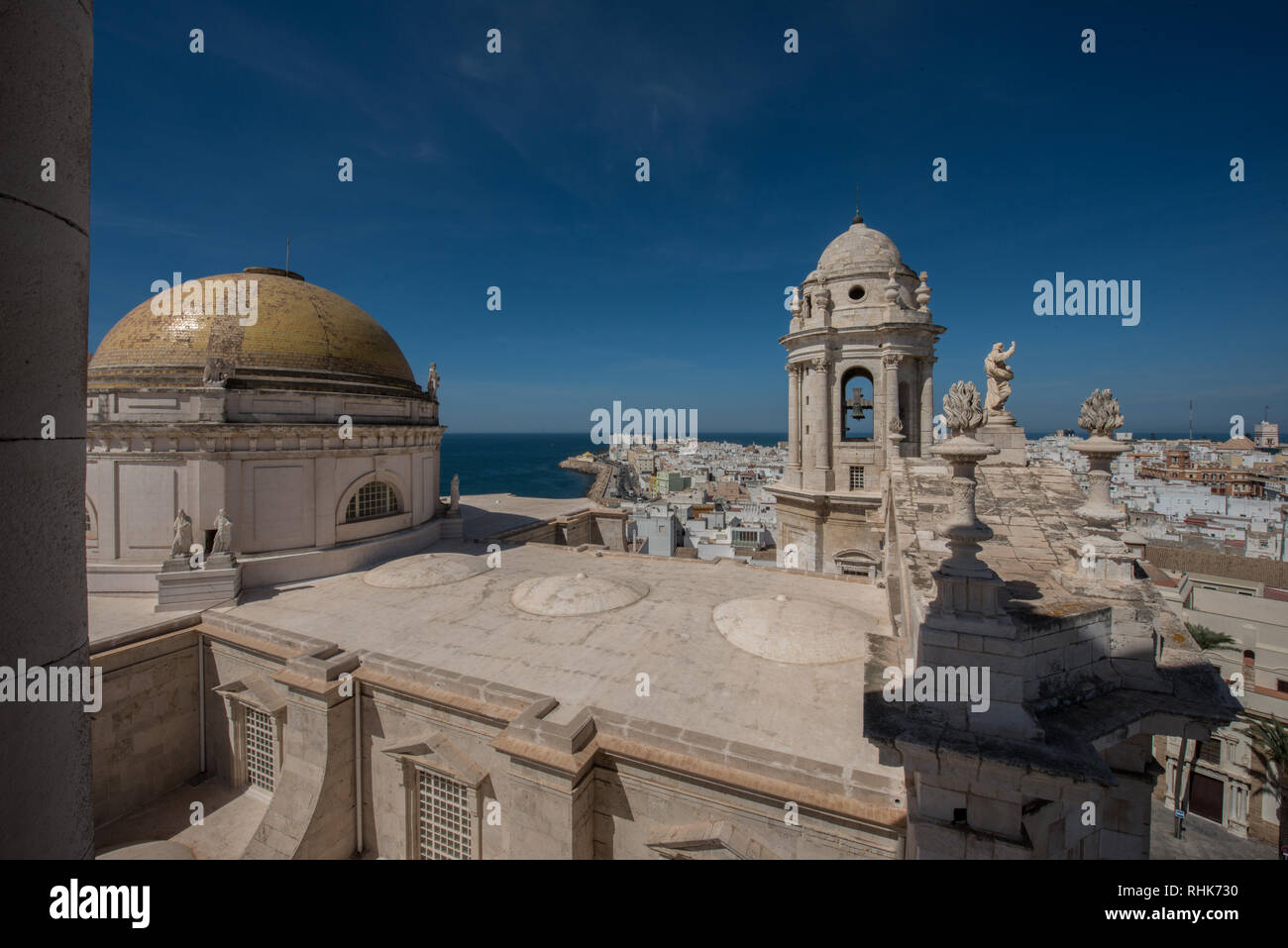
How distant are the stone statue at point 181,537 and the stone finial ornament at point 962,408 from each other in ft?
70.3

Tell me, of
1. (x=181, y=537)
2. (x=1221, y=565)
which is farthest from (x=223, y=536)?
(x=1221, y=565)

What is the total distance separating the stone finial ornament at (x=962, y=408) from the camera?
6781 millimetres

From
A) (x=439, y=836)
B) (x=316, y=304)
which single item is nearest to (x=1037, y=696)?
(x=439, y=836)

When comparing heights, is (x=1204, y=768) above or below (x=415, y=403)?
below

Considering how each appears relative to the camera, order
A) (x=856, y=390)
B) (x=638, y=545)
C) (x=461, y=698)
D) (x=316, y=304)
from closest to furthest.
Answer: (x=461, y=698), (x=316, y=304), (x=856, y=390), (x=638, y=545)

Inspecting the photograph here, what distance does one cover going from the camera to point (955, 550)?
5551 mm

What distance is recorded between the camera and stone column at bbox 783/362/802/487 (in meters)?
23.4

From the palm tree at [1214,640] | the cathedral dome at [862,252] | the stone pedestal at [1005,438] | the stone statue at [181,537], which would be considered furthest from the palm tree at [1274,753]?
the stone statue at [181,537]

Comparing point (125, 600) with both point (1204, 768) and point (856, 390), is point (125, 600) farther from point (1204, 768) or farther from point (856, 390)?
point (1204, 768)

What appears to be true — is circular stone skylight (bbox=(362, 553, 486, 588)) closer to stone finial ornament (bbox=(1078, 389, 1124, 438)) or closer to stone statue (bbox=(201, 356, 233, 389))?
stone statue (bbox=(201, 356, 233, 389))

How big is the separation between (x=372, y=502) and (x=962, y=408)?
22662 millimetres

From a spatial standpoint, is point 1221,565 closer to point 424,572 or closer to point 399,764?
point 424,572

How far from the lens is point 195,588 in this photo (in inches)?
663
